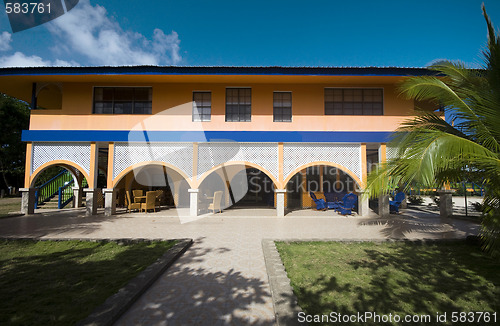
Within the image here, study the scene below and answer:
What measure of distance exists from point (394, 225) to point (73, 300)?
9.36 metres

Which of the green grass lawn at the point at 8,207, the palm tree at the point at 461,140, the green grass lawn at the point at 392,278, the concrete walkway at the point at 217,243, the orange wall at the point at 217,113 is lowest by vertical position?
the green grass lawn at the point at 8,207

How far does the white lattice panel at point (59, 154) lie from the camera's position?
10648 millimetres

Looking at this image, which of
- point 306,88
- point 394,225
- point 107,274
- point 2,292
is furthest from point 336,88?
point 2,292

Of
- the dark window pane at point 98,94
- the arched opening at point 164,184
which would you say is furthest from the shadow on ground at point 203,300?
the dark window pane at point 98,94

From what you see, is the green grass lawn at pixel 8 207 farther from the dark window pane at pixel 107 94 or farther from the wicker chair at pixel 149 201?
the dark window pane at pixel 107 94

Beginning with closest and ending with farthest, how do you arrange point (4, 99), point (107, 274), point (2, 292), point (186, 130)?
1. point (2, 292)
2. point (107, 274)
3. point (186, 130)
4. point (4, 99)

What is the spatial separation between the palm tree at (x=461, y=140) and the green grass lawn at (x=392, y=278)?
88 centimetres

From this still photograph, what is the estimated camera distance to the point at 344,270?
4.28 meters

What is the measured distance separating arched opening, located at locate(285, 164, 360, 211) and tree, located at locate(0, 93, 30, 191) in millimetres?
26013

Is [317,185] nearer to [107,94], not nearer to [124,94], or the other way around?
[124,94]

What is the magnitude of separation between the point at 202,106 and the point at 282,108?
390cm

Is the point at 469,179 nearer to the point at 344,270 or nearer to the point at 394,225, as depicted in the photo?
the point at 344,270

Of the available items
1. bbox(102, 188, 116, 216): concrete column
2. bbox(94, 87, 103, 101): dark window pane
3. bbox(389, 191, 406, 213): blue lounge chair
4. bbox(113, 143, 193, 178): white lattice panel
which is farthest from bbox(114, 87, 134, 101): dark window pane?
bbox(389, 191, 406, 213): blue lounge chair

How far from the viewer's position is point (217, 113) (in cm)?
1133
